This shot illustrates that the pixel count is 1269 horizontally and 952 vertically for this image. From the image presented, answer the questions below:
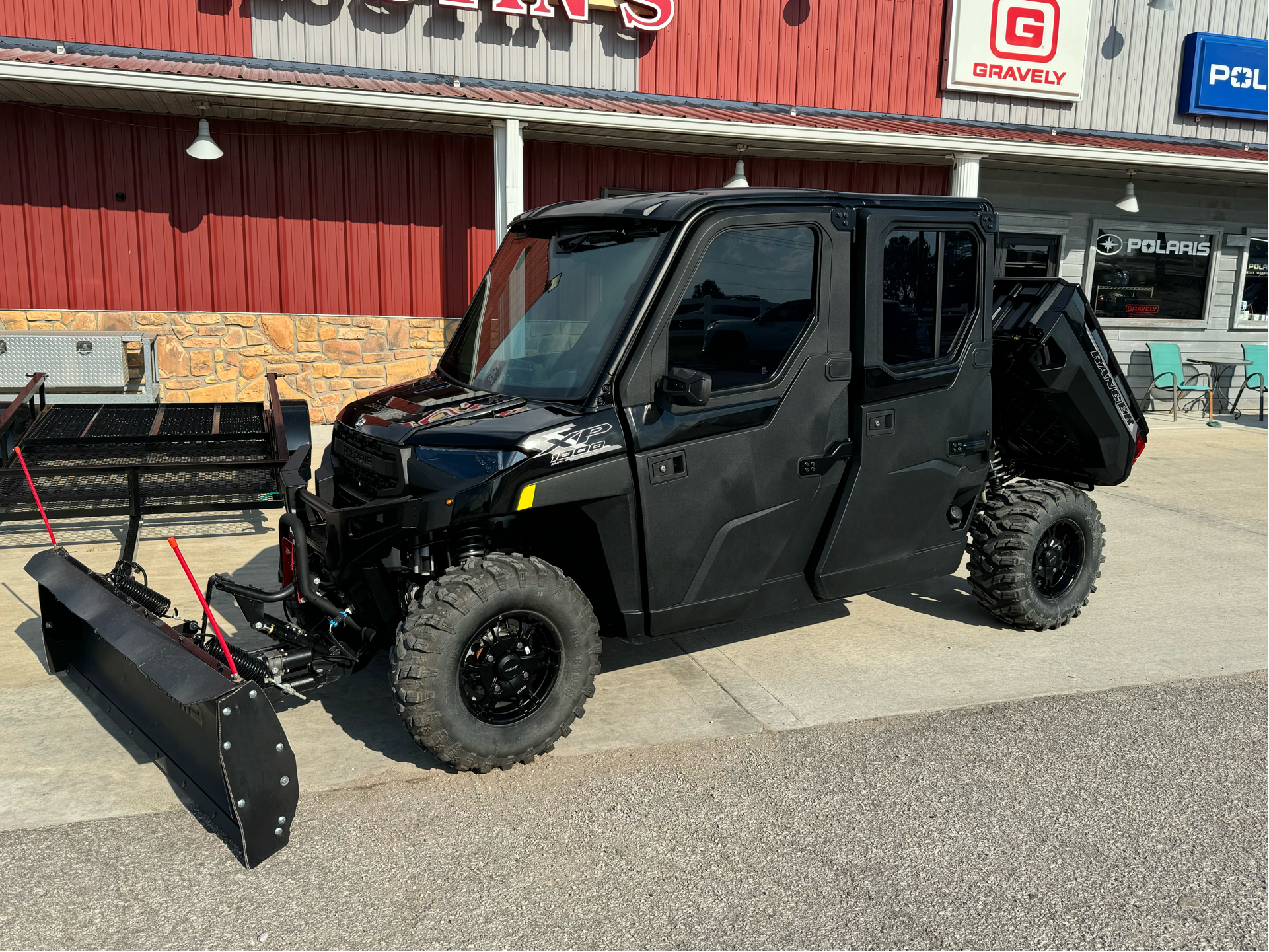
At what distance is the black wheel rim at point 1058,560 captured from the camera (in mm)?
5664

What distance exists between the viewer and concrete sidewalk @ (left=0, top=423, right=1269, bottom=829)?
3975 mm

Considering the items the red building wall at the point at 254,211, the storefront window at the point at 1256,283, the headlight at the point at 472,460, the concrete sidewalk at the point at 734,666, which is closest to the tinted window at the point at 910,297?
the concrete sidewalk at the point at 734,666

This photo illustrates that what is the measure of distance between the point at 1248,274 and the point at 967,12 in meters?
6.76

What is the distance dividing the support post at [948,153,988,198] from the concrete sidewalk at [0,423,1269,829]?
6.67 m

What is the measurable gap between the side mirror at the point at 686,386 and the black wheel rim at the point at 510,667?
101cm

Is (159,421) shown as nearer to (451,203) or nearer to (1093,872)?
(451,203)

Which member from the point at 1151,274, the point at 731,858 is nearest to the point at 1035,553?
the point at 731,858

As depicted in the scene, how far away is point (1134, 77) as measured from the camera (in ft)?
48.9

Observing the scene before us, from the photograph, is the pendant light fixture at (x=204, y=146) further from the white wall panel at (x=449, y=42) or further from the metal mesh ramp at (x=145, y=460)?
the metal mesh ramp at (x=145, y=460)

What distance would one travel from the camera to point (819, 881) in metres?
3.26

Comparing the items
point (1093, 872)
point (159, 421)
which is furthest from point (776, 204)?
point (159, 421)

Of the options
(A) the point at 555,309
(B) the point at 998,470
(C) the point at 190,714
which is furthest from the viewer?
(B) the point at 998,470

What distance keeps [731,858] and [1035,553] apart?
3037mm

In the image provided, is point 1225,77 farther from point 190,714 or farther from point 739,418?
point 190,714
